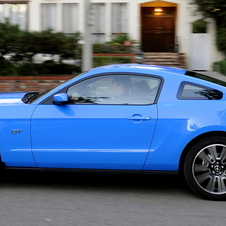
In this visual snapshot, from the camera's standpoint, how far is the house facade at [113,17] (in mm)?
17703

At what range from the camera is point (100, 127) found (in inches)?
209

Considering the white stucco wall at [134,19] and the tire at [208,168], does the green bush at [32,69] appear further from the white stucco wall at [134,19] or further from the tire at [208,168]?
the tire at [208,168]

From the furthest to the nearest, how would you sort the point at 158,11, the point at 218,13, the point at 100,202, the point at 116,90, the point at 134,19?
the point at 158,11, the point at 134,19, the point at 218,13, the point at 116,90, the point at 100,202

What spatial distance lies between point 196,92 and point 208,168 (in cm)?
85

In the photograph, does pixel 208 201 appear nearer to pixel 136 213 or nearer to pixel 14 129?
pixel 136 213

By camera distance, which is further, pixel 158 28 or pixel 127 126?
pixel 158 28

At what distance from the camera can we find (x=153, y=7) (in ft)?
60.7

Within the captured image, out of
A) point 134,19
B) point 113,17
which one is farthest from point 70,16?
point 134,19

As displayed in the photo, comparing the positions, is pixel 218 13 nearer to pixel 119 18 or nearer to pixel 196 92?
pixel 119 18

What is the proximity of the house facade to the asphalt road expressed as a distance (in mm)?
11815

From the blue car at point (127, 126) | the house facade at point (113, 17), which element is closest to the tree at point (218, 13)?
the house facade at point (113, 17)

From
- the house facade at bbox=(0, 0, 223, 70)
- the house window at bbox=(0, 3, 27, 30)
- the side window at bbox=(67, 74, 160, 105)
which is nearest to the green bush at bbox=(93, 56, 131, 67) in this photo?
the house facade at bbox=(0, 0, 223, 70)

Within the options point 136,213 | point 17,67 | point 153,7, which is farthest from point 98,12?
point 136,213

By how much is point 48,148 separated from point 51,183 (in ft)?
2.44
